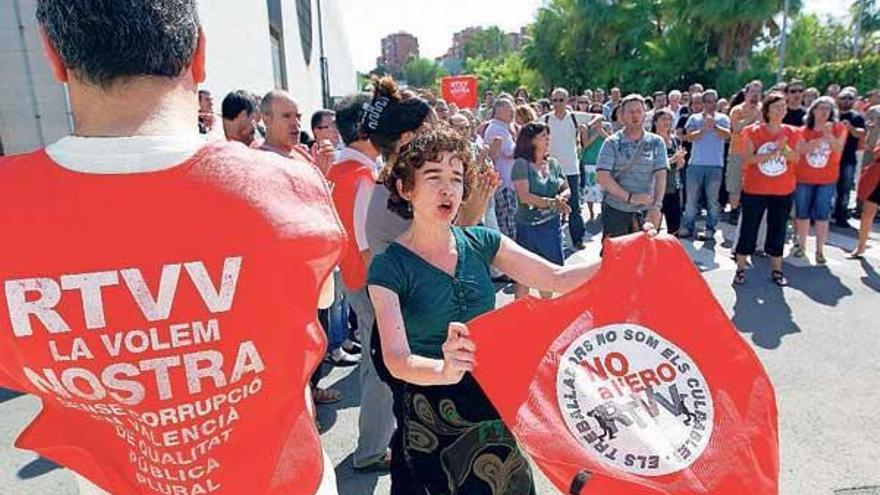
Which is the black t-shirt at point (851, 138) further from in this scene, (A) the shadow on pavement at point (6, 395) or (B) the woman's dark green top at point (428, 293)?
(A) the shadow on pavement at point (6, 395)

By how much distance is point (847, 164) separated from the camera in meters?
9.22

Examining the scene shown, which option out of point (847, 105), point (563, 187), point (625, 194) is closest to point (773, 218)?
point (625, 194)

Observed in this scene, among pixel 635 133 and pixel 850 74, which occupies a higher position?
pixel 850 74

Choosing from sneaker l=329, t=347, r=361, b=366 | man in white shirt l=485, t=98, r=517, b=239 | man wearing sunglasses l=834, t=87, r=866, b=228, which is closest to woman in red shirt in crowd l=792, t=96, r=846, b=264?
man wearing sunglasses l=834, t=87, r=866, b=228

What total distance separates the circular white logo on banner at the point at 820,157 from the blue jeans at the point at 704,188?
137 cm

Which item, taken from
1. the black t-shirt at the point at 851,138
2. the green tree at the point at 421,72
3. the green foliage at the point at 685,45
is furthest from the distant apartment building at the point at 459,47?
the black t-shirt at the point at 851,138

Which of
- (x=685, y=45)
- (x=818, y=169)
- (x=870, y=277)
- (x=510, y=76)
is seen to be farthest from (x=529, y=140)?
(x=510, y=76)

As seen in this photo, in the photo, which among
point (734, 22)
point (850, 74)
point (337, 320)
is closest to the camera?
point (337, 320)

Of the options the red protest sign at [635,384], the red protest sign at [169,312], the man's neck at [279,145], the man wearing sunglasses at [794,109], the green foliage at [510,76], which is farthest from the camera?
the green foliage at [510,76]

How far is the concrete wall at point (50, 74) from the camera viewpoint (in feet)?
23.6

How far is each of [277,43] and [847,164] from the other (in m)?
17.6

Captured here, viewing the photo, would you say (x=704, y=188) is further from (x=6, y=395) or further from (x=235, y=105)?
(x=6, y=395)

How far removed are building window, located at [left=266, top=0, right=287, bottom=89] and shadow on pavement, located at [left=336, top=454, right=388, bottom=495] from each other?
60.2ft

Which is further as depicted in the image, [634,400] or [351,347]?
[351,347]
